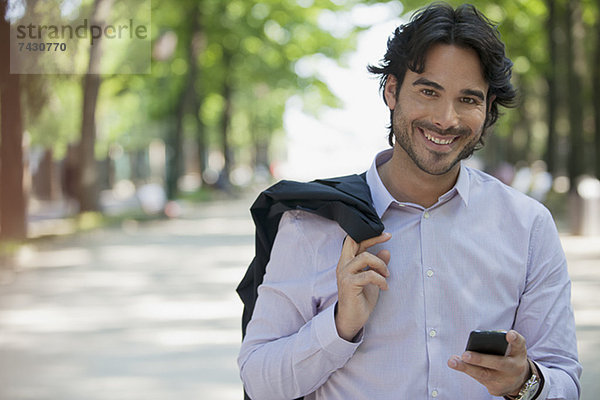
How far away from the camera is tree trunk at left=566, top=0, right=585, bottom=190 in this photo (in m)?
19.7

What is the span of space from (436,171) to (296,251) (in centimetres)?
51

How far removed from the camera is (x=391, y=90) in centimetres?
275

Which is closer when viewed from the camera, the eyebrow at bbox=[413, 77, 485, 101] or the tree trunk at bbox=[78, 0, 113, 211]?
the eyebrow at bbox=[413, 77, 485, 101]

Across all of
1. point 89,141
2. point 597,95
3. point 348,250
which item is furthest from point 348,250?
point 597,95

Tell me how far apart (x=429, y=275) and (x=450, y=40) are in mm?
730

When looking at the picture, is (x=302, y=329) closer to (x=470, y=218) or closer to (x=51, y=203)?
(x=470, y=218)

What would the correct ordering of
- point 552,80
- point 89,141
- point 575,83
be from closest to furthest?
1. point 575,83
2. point 89,141
3. point 552,80

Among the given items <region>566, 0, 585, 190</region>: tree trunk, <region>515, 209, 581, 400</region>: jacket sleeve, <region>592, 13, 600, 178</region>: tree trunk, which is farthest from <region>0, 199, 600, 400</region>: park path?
<region>592, 13, 600, 178</region>: tree trunk

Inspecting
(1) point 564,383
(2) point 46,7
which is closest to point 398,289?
(1) point 564,383

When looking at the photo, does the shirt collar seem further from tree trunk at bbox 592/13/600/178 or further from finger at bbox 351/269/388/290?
tree trunk at bbox 592/13/600/178

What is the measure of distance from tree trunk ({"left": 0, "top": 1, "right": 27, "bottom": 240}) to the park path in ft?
2.47

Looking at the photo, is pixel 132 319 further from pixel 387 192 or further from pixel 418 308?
pixel 418 308

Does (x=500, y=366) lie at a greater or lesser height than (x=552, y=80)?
lesser

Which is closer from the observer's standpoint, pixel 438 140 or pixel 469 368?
pixel 469 368
